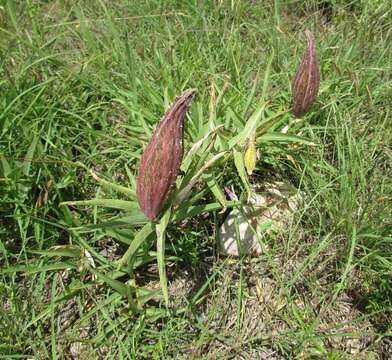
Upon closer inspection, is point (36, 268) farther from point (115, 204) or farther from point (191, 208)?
point (191, 208)

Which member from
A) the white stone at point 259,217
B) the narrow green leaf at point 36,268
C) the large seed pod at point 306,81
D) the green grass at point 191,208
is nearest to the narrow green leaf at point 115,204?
the green grass at point 191,208

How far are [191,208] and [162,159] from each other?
14.0 inches

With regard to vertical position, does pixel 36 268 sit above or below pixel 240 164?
below

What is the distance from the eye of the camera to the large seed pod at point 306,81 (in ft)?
4.62

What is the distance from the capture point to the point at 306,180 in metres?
1.69

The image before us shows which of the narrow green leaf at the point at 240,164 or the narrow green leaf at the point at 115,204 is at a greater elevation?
the narrow green leaf at the point at 240,164

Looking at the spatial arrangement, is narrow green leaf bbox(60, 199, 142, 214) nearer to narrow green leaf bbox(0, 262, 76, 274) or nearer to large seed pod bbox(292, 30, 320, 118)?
narrow green leaf bbox(0, 262, 76, 274)

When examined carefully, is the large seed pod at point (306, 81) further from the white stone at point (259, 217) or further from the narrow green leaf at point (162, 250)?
the narrow green leaf at point (162, 250)

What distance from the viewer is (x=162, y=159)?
3.61 ft

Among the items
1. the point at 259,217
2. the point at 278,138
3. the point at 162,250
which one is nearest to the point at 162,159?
the point at 162,250

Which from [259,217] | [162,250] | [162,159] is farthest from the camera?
[259,217]

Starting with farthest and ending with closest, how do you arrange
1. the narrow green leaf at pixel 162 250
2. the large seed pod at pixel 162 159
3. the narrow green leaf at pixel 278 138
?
1. the narrow green leaf at pixel 278 138
2. the narrow green leaf at pixel 162 250
3. the large seed pod at pixel 162 159

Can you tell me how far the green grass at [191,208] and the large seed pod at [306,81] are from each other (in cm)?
6

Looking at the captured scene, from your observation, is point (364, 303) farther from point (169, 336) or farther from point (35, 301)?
point (35, 301)
